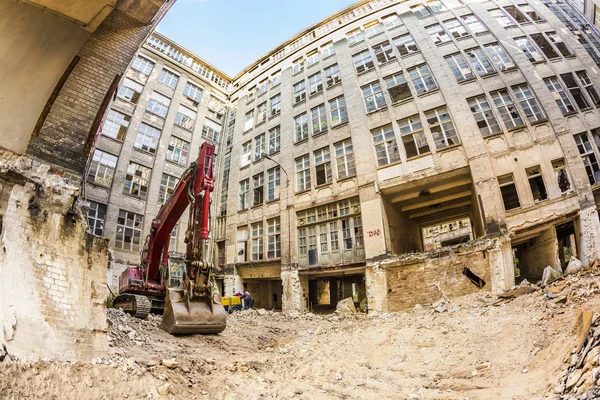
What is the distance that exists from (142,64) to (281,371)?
81.0 feet

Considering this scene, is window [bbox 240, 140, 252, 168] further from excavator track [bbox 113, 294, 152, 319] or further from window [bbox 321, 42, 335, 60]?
excavator track [bbox 113, 294, 152, 319]

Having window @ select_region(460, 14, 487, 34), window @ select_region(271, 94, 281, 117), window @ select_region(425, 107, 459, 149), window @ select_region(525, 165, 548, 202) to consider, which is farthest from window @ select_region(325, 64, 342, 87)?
window @ select_region(525, 165, 548, 202)

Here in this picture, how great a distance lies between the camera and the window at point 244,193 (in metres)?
20.9

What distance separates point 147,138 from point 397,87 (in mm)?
16779

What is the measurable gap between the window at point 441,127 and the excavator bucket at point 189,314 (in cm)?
1247

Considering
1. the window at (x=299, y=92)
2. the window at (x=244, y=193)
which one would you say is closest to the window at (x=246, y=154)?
the window at (x=244, y=193)

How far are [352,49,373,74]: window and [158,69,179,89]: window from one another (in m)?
14.2

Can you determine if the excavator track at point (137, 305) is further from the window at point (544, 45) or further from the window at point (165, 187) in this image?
the window at point (544, 45)

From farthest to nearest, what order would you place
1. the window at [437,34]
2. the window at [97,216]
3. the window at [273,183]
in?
the window at [273,183] < the window at [437,34] < the window at [97,216]

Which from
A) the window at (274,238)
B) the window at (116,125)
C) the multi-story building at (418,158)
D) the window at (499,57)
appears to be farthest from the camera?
the window at (116,125)

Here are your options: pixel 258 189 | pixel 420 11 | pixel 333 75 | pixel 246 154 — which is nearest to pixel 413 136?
pixel 333 75

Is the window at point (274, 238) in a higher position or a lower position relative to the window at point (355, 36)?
lower

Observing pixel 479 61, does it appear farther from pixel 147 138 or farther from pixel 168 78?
pixel 168 78

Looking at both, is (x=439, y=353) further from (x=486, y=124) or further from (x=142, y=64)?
(x=142, y=64)
